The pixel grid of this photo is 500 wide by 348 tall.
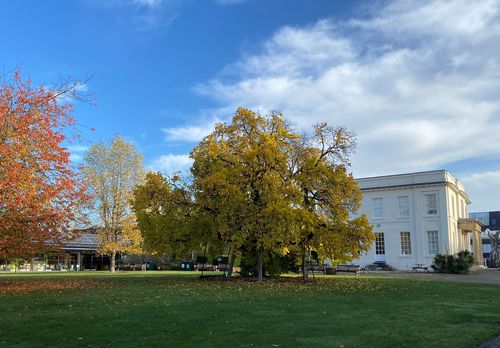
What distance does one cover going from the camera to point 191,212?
2489 cm

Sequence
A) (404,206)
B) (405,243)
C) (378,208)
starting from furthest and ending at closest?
(378,208), (404,206), (405,243)

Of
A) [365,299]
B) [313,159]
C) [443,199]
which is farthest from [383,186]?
[365,299]

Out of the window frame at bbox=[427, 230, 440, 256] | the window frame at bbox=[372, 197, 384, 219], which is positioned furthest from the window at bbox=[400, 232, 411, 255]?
the window frame at bbox=[372, 197, 384, 219]

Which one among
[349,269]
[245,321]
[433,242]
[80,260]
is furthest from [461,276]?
[80,260]

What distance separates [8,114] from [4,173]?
78.1 inches

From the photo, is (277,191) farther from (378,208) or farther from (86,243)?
(86,243)

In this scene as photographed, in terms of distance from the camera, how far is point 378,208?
5269 cm

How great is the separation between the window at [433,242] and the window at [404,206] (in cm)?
313

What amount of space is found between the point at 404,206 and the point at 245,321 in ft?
144

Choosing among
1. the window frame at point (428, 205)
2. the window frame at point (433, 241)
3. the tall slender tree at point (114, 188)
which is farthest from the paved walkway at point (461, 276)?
the tall slender tree at point (114, 188)

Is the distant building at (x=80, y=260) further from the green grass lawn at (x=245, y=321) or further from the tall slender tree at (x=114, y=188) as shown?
the green grass lawn at (x=245, y=321)

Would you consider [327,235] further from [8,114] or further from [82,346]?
[82,346]

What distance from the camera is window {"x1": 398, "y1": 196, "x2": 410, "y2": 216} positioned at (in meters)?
50.7

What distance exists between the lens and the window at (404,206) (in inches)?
1998
